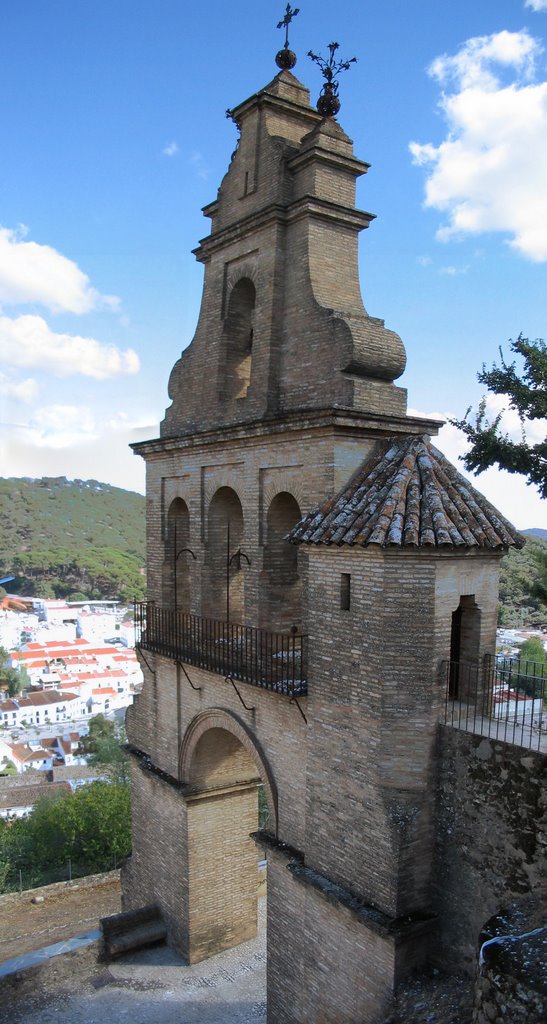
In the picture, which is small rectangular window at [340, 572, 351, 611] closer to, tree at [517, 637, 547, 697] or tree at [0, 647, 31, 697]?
tree at [517, 637, 547, 697]

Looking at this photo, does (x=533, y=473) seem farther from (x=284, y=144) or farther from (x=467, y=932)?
(x=467, y=932)

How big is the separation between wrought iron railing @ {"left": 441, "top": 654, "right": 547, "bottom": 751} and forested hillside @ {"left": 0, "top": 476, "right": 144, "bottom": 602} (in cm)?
11378

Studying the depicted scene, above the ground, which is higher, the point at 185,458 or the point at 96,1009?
the point at 185,458

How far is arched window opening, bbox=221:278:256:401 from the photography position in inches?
452

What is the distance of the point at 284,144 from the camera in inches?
412

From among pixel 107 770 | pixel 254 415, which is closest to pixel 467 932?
pixel 254 415

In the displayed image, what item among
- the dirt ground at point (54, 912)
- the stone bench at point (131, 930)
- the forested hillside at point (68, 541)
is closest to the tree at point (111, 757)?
the dirt ground at point (54, 912)

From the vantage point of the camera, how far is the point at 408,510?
7.92 metres

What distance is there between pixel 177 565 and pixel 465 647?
19.2 feet

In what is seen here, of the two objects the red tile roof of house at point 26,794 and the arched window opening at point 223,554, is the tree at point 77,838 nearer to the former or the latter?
the red tile roof of house at point 26,794

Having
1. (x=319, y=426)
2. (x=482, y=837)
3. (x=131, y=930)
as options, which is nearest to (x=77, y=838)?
(x=131, y=930)

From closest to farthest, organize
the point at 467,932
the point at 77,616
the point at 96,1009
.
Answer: the point at 467,932 < the point at 96,1009 < the point at 77,616

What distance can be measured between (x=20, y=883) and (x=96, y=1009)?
14.6m

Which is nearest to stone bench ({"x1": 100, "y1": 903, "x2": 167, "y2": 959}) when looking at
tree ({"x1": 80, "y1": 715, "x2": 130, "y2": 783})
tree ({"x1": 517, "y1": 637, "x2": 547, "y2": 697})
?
tree ({"x1": 517, "y1": 637, "x2": 547, "y2": 697})
